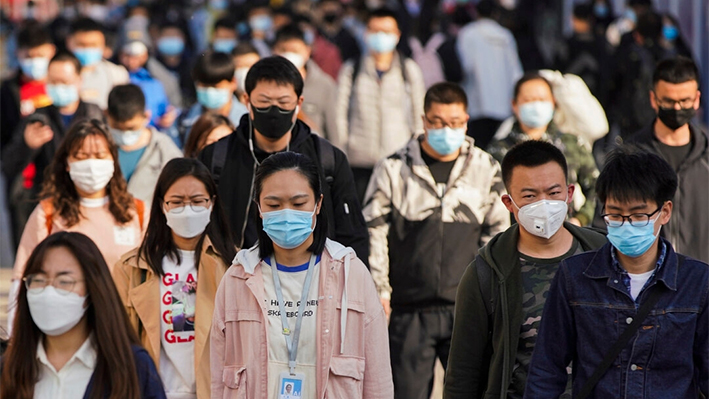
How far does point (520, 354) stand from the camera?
18.6 feet

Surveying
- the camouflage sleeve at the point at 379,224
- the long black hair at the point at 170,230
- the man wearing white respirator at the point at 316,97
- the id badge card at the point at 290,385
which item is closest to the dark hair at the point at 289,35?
the man wearing white respirator at the point at 316,97

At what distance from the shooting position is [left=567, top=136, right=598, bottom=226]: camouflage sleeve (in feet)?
28.4

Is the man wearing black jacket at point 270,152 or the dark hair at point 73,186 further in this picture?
the dark hair at point 73,186

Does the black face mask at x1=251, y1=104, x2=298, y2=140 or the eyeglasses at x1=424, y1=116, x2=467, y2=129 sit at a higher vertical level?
the eyeglasses at x1=424, y1=116, x2=467, y2=129

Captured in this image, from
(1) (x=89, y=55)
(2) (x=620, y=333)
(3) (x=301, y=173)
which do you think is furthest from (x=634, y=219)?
(1) (x=89, y=55)

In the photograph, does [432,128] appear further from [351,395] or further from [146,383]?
[146,383]

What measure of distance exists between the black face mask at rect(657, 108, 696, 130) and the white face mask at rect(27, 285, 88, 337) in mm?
4503

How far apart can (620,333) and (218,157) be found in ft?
9.70

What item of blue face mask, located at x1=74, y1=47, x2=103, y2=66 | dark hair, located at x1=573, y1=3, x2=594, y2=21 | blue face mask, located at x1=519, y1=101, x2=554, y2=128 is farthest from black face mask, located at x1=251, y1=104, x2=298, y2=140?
dark hair, located at x1=573, y1=3, x2=594, y2=21

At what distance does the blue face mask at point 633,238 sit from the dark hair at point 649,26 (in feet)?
33.8

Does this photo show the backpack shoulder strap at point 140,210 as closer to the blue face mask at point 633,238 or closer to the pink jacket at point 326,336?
the pink jacket at point 326,336

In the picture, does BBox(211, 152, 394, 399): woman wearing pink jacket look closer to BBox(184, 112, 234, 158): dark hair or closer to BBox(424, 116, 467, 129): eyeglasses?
BBox(424, 116, 467, 129): eyeglasses

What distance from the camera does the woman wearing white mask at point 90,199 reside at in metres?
7.51

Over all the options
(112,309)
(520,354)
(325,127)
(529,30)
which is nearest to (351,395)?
(520,354)
